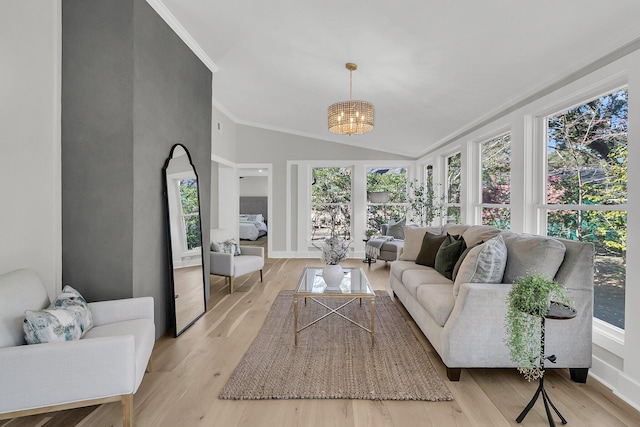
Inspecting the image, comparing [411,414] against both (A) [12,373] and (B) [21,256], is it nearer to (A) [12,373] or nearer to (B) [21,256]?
(A) [12,373]

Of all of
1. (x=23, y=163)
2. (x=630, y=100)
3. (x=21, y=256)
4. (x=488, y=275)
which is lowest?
(x=488, y=275)

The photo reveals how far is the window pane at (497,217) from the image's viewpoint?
3.69 metres

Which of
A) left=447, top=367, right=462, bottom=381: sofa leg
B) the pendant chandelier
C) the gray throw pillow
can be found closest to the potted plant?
the gray throw pillow

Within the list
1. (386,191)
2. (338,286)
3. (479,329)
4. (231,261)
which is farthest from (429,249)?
(386,191)

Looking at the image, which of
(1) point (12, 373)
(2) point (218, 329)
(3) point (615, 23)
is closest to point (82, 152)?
(1) point (12, 373)

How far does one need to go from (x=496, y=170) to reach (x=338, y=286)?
2.54m

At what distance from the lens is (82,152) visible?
2.42 m

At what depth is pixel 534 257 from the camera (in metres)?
2.23

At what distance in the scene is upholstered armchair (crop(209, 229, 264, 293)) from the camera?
167 inches

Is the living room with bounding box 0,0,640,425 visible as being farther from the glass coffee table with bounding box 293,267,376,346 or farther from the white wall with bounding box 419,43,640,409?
the glass coffee table with bounding box 293,267,376,346

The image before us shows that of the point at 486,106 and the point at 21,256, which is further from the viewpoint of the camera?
the point at 486,106

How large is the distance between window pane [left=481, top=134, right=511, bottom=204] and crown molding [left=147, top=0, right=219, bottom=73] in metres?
3.67

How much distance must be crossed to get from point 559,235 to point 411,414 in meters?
2.12

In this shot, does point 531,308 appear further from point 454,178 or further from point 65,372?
point 454,178
